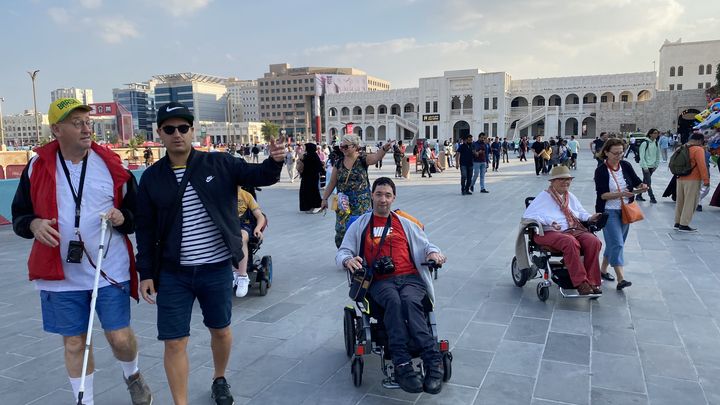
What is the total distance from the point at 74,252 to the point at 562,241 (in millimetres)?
4250

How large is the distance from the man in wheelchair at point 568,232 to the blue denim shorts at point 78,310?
4.02m

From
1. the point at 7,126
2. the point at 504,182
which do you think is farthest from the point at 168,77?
the point at 504,182

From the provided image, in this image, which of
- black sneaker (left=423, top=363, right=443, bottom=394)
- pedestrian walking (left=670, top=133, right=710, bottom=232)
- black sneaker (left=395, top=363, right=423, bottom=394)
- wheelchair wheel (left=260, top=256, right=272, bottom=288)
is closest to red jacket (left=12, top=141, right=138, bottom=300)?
black sneaker (left=395, top=363, right=423, bottom=394)

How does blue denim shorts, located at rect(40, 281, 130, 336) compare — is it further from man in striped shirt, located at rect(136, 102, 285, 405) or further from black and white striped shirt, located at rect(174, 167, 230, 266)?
black and white striped shirt, located at rect(174, 167, 230, 266)

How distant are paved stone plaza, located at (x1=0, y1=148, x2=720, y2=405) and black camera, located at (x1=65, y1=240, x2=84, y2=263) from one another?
1.16m

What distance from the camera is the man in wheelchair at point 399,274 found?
3.06 m

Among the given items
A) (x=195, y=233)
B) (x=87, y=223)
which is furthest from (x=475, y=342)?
(x=87, y=223)

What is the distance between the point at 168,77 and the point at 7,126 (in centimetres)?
5284

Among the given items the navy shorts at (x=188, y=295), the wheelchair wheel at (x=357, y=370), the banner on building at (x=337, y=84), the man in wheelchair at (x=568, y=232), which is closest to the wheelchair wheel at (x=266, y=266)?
the wheelchair wheel at (x=357, y=370)

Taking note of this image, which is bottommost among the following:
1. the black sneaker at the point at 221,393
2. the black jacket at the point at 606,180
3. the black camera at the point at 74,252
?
the black sneaker at the point at 221,393

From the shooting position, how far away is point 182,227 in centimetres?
272

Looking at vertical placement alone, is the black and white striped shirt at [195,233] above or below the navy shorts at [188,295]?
above

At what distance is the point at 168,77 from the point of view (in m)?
150

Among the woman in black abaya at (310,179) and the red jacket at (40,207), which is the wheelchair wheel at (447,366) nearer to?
the red jacket at (40,207)
